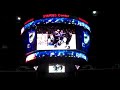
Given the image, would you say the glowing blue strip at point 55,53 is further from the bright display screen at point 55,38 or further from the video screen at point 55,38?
the video screen at point 55,38

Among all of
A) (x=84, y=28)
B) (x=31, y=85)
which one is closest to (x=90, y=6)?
(x=84, y=28)

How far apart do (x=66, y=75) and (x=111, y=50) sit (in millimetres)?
4089

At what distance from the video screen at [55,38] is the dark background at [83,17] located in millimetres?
2102

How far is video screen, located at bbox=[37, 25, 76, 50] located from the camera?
12.0 m

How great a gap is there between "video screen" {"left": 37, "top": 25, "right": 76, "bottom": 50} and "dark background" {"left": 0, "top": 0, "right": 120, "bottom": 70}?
6.90ft

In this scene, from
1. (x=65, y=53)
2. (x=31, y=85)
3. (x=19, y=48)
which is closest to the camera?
(x=65, y=53)

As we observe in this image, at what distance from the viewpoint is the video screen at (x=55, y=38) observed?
39.4ft

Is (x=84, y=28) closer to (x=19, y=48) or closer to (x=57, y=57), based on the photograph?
(x=57, y=57)

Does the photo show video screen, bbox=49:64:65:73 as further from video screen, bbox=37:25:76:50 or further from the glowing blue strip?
video screen, bbox=37:25:76:50

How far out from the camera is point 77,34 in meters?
12.1

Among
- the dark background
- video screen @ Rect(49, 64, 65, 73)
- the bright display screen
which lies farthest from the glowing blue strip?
the dark background

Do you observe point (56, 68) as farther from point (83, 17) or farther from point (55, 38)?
point (83, 17)

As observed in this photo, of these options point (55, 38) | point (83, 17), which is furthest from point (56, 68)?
point (83, 17)

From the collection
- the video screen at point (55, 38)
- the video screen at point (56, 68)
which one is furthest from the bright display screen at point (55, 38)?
the video screen at point (56, 68)
